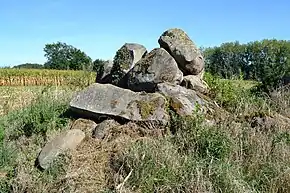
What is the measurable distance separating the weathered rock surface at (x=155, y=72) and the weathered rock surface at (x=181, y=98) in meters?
0.25

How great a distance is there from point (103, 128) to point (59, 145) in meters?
0.91

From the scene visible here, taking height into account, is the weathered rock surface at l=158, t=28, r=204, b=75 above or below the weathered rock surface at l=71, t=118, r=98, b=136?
above

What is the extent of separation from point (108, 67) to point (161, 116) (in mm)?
3136

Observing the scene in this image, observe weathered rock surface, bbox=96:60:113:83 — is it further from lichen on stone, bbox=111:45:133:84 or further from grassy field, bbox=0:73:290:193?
grassy field, bbox=0:73:290:193

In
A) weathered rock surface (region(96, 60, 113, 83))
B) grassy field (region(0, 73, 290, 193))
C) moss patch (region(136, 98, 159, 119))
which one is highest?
weathered rock surface (region(96, 60, 113, 83))

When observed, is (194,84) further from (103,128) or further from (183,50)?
(103,128)

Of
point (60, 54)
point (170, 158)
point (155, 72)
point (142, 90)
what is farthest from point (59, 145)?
point (60, 54)

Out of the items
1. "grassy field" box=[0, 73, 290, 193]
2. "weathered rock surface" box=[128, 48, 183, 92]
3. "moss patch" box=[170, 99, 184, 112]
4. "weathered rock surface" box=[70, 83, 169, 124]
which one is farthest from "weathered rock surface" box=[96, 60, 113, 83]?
"moss patch" box=[170, 99, 184, 112]

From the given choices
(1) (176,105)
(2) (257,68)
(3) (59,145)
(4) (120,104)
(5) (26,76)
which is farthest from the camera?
(5) (26,76)

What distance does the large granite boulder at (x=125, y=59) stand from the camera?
8008 millimetres

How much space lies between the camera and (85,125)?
259 inches

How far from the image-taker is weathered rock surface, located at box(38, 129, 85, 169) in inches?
216

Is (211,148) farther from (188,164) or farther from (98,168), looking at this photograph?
(98,168)

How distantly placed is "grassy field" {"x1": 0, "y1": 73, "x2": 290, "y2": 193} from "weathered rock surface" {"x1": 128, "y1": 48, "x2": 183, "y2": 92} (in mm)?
1296
